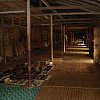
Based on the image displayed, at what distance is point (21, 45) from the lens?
1424cm

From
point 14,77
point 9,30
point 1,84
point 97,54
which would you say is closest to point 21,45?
point 9,30

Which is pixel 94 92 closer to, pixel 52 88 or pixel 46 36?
pixel 52 88

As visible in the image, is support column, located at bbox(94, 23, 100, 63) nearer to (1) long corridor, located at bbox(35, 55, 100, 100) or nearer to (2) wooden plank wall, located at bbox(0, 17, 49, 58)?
(1) long corridor, located at bbox(35, 55, 100, 100)

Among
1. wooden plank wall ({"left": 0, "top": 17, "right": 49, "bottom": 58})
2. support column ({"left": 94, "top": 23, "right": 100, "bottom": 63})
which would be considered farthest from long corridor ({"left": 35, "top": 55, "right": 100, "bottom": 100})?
wooden plank wall ({"left": 0, "top": 17, "right": 49, "bottom": 58})

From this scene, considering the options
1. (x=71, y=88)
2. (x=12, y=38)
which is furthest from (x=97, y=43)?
(x=12, y=38)

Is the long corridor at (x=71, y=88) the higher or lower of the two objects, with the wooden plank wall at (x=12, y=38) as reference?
lower

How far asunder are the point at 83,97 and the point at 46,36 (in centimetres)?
1621

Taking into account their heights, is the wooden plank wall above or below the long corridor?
above

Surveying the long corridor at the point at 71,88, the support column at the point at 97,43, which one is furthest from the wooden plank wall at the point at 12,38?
the long corridor at the point at 71,88

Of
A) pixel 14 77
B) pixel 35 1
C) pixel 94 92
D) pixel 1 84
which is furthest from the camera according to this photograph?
pixel 35 1

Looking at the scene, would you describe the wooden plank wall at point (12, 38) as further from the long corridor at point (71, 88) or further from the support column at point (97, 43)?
the long corridor at point (71, 88)

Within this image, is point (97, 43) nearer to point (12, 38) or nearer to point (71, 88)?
point (71, 88)

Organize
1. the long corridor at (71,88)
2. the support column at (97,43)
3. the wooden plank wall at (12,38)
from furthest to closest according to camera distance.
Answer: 1. the wooden plank wall at (12,38)
2. the support column at (97,43)
3. the long corridor at (71,88)

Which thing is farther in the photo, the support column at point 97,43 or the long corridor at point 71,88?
the support column at point 97,43
